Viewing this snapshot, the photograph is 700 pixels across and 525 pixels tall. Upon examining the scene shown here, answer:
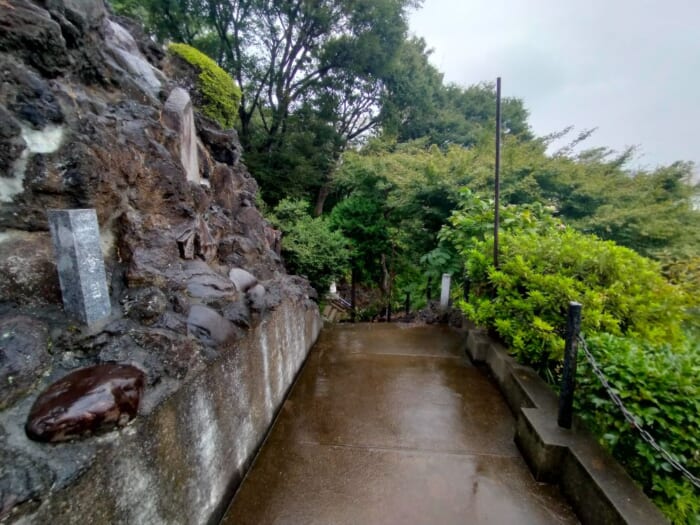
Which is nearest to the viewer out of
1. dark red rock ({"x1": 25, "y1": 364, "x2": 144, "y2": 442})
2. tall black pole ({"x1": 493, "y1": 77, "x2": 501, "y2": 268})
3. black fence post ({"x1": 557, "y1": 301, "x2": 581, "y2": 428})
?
dark red rock ({"x1": 25, "y1": 364, "x2": 144, "y2": 442})

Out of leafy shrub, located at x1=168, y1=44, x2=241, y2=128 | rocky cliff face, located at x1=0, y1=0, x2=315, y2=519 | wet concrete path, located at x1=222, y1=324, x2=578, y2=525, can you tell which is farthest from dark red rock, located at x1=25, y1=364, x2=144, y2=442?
leafy shrub, located at x1=168, y1=44, x2=241, y2=128

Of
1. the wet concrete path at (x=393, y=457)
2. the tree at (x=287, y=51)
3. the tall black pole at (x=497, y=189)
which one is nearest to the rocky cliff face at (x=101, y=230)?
the wet concrete path at (x=393, y=457)

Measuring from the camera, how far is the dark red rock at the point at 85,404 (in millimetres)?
968

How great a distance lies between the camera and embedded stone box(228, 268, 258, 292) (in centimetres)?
244

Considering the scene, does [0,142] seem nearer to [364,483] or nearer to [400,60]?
[364,483]

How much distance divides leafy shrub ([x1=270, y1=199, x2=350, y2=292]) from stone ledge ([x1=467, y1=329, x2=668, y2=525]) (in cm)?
406

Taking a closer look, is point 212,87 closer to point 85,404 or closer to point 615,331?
point 85,404

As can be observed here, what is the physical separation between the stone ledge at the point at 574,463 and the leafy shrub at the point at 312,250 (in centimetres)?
406

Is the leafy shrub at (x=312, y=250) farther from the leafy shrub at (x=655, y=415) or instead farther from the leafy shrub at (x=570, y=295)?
the leafy shrub at (x=655, y=415)

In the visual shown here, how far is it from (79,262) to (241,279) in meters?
1.32

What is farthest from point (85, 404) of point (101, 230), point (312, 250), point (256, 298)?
point (312, 250)

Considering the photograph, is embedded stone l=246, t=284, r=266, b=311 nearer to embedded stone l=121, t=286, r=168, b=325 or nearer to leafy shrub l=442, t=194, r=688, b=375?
embedded stone l=121, t=286, r=168, b=325

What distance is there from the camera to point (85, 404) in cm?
104

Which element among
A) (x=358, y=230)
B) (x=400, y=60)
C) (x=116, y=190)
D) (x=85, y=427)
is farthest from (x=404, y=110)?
(x=85, y=427)
